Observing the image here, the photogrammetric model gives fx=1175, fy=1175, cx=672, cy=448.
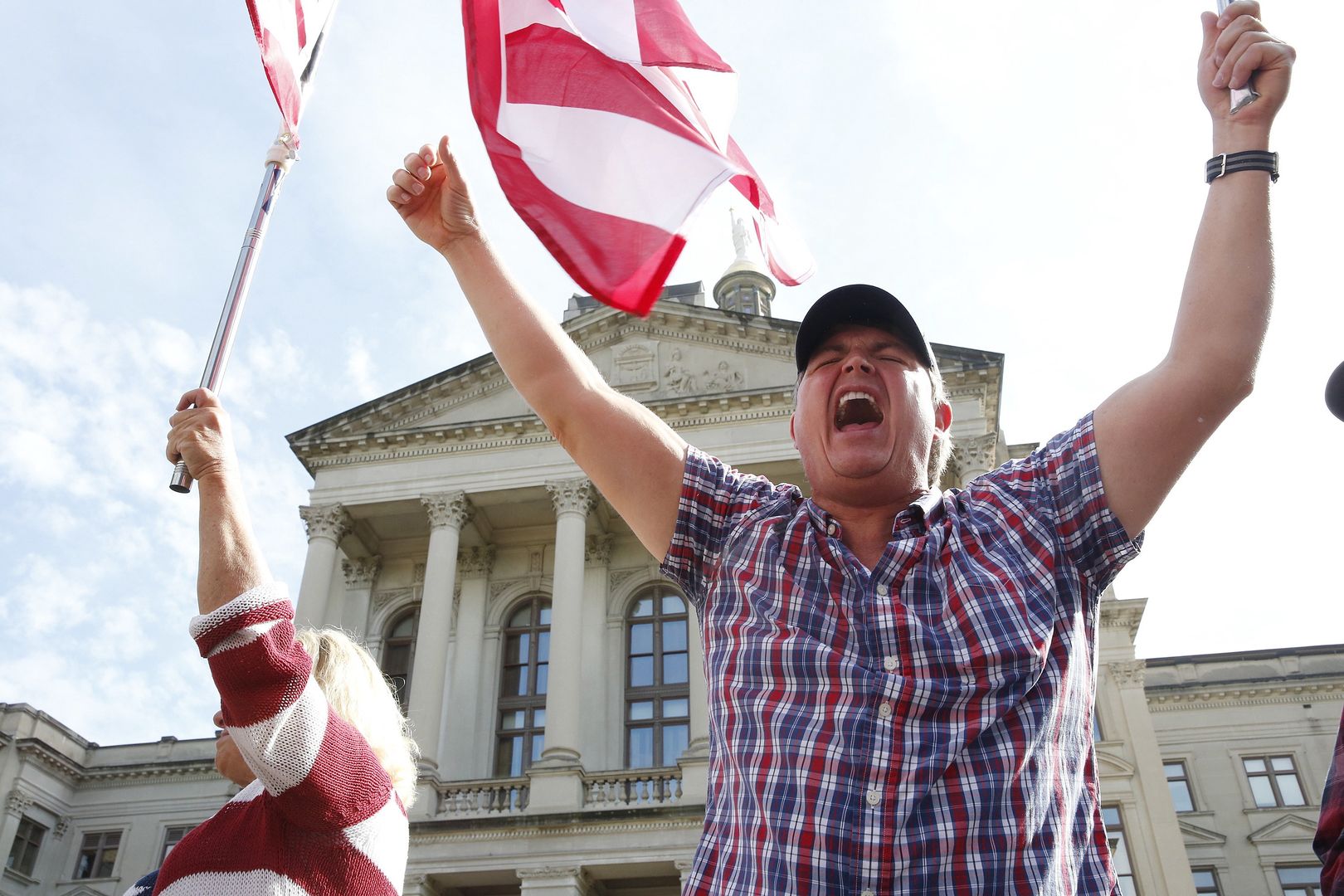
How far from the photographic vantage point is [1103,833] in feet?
7.08

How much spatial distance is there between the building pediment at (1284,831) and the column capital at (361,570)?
26768 millimetres

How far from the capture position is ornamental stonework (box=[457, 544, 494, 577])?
2622cm

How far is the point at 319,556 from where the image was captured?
2477 centimetres

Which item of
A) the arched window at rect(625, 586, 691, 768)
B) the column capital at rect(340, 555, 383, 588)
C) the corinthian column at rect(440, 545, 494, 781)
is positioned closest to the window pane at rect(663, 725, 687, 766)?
the arched window at rect(625, 586, 691, 768)

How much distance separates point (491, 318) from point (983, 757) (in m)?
1.43

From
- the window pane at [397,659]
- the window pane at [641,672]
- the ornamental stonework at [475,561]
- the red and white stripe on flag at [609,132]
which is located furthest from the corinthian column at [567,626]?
the red and white stripe on flag at [609,132]

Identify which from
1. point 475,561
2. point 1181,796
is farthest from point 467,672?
point 1181,796

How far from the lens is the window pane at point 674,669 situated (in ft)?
78.7

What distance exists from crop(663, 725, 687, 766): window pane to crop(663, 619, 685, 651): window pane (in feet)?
5.75

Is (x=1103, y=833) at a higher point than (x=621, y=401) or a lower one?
lower

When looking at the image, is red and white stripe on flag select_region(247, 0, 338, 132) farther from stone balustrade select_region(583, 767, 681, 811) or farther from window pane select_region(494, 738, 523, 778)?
window pane select_region(494, 738, 523, 778)

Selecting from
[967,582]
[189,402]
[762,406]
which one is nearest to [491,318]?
[189,402]

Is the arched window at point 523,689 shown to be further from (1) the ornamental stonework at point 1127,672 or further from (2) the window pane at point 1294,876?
(2) the window pane at point 1294,876

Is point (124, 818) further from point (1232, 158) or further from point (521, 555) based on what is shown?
point (1232, 158)
